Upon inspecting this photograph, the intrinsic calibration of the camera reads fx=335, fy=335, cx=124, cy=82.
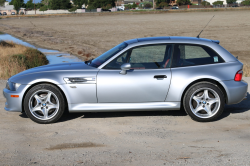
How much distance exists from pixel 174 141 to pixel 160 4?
15442 cm

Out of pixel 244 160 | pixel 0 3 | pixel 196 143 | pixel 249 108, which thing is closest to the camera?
pixel 244 160

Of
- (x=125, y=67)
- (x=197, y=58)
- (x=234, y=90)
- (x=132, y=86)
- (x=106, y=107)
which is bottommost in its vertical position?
(x=106, y=107)

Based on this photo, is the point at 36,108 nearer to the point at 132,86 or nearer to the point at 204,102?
the point at 132,86

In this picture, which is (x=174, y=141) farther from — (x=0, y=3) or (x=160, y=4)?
(x=0, y=3)

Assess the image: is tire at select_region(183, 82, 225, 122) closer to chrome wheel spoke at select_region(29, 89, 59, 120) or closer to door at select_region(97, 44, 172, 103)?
door at select_region(97, 44, 172, 103)

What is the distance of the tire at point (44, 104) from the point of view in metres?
Result: 5.84

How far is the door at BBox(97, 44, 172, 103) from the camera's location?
229 inches

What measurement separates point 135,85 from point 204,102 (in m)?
1.29

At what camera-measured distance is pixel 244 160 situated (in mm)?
4422

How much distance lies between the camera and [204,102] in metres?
6.01

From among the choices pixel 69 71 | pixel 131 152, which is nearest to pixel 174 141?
pixel 131 152

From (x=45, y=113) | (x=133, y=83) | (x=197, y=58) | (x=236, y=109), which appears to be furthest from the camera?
(x=236, y=109)

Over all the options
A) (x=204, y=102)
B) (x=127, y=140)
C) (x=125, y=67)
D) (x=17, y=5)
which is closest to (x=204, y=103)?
(x=204, y=102)

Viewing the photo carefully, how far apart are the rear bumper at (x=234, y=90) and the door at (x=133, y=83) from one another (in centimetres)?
109
